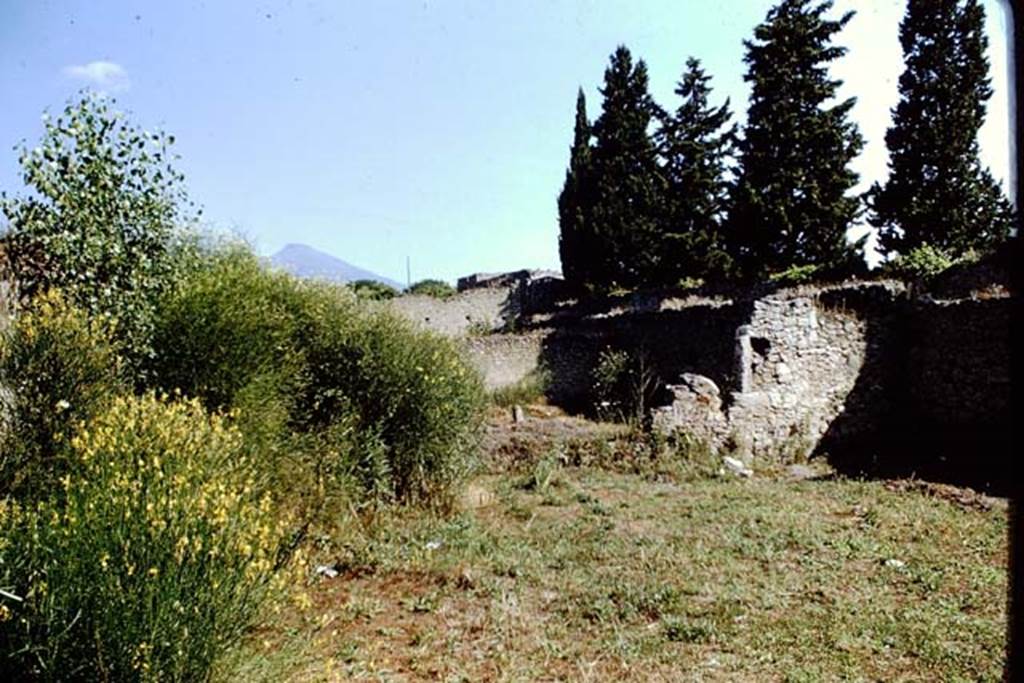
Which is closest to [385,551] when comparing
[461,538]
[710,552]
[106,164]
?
[461,538]

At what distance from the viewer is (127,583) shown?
3373 mm

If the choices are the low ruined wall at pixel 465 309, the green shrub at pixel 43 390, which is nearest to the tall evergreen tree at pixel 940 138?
the low ruined wall at pixel 465 309

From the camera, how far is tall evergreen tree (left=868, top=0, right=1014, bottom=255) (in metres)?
21.0

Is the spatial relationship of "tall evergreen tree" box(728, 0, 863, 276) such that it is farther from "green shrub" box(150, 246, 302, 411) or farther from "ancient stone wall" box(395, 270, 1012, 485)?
"green shrub" box(150, 246, 302, 411)

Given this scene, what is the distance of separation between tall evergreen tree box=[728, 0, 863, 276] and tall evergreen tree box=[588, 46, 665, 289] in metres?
4.29

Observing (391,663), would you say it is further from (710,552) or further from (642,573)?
(710,552)

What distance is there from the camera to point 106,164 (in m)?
7.74

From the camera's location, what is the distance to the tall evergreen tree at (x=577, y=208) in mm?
29986

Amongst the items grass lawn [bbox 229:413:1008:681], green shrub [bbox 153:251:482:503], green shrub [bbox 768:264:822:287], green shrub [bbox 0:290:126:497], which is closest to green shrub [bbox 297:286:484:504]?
green shrub [bbox 153:251:482:503]

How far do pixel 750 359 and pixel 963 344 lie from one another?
3444mm

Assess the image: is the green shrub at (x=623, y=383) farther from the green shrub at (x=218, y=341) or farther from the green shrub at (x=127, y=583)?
the green shrub at (x=127, y=583)

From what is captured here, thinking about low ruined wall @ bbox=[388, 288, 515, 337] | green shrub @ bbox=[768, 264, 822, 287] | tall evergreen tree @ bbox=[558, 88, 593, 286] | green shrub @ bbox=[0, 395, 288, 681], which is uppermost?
tall evergreen tree @ bbox=[558, 88, 593, 286]

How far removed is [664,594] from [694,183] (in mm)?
24959

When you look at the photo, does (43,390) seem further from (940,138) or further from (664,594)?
(940,138)
